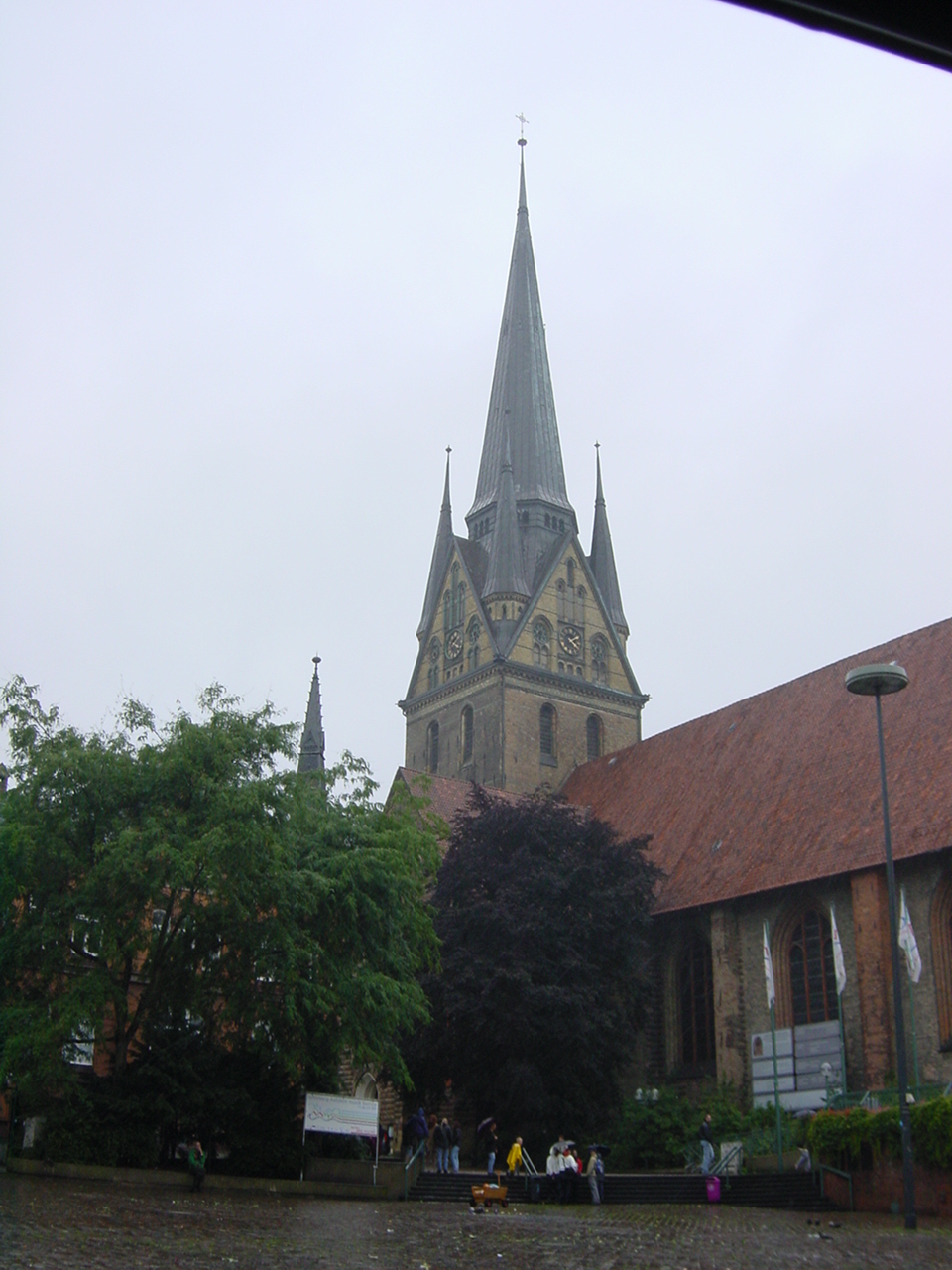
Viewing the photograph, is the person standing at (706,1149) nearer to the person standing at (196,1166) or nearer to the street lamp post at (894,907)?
the street lamp post at (894,907)

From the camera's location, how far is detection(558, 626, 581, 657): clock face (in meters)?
57.8

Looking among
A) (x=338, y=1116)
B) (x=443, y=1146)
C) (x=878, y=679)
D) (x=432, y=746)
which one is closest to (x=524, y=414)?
(x=432, y=746)

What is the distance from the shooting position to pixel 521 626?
56312 millimetres

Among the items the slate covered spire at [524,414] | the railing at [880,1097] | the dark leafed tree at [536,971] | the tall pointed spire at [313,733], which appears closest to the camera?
the railing at [880,1097]

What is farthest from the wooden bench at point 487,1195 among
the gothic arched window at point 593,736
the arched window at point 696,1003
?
the gothic arched window at point 593,736

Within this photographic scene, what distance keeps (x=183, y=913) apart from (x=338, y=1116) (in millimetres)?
4762

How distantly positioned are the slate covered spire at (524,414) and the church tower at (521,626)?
0.24ft

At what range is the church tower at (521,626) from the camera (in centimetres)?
5516

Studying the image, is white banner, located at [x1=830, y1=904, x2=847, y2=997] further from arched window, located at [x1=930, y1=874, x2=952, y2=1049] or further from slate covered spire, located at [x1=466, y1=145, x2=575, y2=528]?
slate covered spire, located at [x1=466, y1=145, x2=575, y2=528]

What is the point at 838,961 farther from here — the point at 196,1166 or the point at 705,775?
the point at 196,1166

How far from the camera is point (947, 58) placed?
2969 mm

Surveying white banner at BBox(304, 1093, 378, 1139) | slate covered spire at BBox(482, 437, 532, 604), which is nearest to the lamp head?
white banner at BBox(304, 1093, 378, 1139)

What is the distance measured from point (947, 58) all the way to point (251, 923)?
77.5 feet

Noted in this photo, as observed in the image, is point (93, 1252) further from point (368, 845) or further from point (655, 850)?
point (655, 850)
